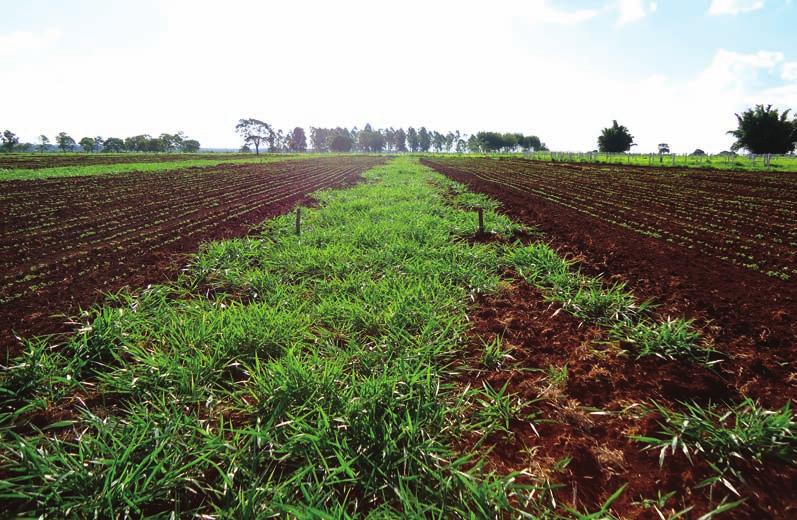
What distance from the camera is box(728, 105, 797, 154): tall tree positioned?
33.4 meters

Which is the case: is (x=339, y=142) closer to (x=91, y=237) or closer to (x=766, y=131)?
(x=766, y=131)

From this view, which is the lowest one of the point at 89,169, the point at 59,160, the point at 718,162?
the point at 89,169

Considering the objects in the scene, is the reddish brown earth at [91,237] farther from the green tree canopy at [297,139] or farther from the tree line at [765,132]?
the green tree canopy at [297,139]

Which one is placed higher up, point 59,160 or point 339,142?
point 339,142

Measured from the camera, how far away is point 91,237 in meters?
7.71

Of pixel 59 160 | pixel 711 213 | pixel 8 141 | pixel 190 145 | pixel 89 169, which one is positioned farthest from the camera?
pixel 190 145

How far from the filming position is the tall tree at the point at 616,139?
48.4 m

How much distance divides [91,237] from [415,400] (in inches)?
360

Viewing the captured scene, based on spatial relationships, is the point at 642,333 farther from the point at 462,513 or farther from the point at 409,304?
the point at 462,513

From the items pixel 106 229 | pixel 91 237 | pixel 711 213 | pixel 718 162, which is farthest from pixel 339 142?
pixel 711 213

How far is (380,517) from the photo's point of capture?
5.49 ft

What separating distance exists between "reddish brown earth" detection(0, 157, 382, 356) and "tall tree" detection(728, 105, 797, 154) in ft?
155

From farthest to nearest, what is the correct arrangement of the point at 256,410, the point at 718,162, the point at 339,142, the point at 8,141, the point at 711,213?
the point at 339,142
the point at 8,141
the point at 718,162
the point at 711,213
the point at 256,410

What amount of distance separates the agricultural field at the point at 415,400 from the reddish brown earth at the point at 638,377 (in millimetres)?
16
